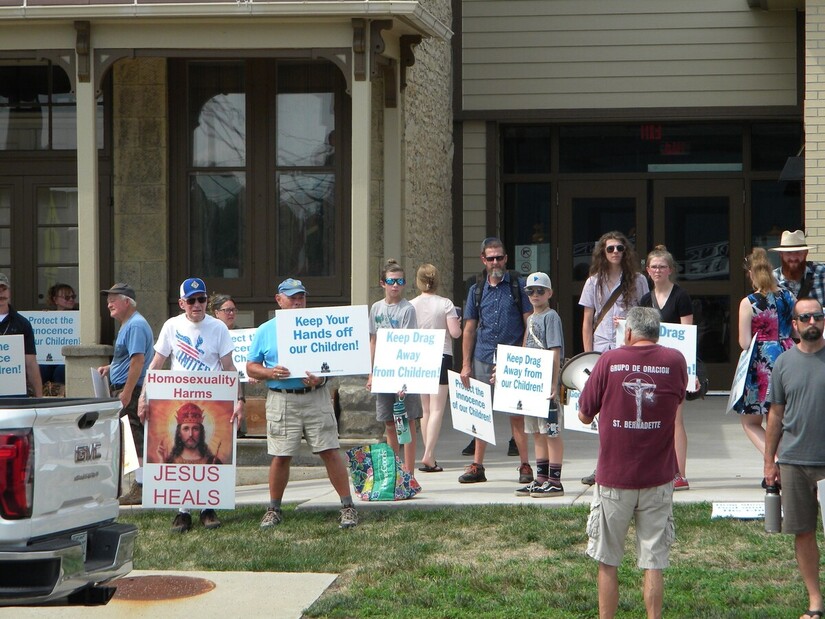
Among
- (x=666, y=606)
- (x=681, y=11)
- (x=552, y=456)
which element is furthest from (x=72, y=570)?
(x=681, y=11)

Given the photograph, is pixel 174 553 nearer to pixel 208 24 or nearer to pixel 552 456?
pixel 552 456

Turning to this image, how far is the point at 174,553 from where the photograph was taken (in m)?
8.46

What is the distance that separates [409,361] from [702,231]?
23.9ft

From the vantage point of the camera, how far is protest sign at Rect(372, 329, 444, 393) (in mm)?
10258

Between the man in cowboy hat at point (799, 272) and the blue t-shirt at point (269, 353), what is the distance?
364 centimetres

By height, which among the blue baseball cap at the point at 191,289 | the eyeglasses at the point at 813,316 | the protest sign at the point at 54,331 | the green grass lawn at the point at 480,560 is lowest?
the green grass lawn at the point at 480,560

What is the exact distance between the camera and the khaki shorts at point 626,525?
6.33 meters

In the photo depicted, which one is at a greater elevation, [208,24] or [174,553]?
[208,24]

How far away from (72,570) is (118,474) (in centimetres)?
75

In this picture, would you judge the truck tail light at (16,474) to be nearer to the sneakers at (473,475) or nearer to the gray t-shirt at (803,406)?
the gray t-shirt at (803,406)

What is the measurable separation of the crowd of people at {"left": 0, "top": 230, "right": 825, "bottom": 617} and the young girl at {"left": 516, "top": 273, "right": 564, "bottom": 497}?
0.04 ft

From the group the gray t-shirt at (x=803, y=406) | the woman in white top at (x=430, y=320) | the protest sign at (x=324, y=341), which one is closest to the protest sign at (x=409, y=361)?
the woman in white top at (x=430, y=320)

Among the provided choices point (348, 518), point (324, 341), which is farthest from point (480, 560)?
point (324, 341)

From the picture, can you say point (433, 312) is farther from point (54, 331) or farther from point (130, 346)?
point (54, 331)
